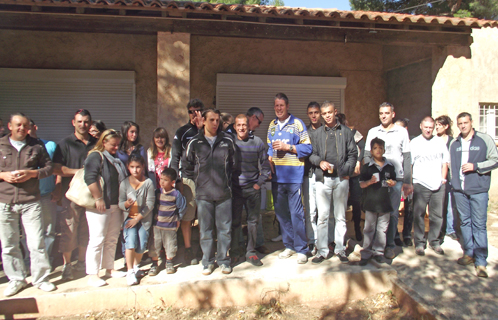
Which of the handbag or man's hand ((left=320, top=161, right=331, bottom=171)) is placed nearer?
the handbag

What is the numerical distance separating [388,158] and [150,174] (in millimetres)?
3155

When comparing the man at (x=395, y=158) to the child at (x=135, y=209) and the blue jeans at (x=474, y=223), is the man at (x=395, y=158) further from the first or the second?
the child at (x=135, y=209)

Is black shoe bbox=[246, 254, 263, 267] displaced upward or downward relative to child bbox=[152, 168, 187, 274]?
downward

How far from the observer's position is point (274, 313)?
3615mm

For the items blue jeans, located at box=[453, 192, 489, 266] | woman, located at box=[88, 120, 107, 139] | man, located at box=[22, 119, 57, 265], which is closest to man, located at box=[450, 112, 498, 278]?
blue jeans, located at box=[453, 192, 489, 266]

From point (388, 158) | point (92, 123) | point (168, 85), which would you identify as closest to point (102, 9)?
point (168, 85)

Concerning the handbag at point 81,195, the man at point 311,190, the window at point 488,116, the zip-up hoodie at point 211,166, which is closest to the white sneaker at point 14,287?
the handbag at point 81,195

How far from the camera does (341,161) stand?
4.26 m

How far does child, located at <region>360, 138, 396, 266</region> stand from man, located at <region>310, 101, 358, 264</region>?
24 cm

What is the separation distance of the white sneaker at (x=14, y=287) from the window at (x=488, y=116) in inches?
344

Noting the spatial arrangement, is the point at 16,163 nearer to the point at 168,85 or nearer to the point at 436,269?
the point at 168,85

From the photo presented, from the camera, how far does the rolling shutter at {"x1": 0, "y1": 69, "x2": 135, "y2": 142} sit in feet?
23.3

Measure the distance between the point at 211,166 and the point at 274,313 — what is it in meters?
1.75

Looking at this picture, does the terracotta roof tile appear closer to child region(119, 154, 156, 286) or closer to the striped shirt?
child region(119, 154, 156, 286)
